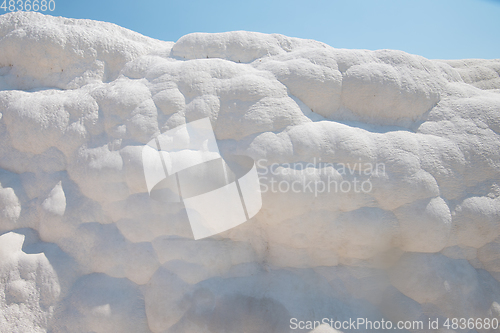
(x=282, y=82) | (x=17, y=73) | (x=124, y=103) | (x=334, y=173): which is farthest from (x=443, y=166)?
(x=17, y=73)

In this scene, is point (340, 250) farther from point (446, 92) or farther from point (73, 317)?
point (73, 317)

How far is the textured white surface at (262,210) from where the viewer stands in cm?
174

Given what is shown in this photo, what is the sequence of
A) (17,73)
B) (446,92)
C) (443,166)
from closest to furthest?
(443,166)
(446,92)
(17,73)

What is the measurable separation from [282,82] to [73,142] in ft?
4.87

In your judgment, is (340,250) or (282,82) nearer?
(340,250)

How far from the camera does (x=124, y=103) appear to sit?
6.43 feet

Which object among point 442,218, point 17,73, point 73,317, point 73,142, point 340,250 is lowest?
point 73,317

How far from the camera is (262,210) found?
5.89 ft

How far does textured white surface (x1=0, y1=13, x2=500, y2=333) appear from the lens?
1741 millimetres

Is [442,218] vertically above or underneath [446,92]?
underneath

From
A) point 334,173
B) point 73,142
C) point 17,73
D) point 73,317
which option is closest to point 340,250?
point 334,173

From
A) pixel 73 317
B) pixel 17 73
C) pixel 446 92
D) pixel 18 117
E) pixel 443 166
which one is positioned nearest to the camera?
pixel 73 317

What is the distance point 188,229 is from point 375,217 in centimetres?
115

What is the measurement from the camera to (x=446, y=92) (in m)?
2.21
